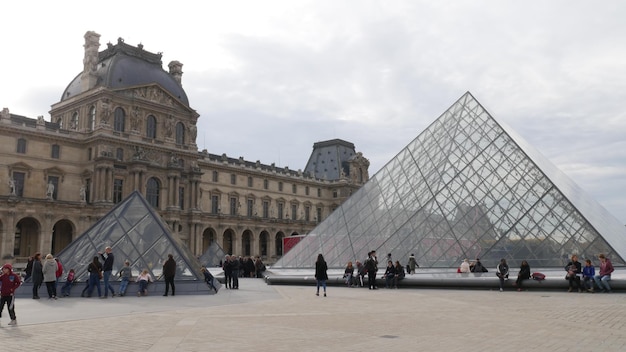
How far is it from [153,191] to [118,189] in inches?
137

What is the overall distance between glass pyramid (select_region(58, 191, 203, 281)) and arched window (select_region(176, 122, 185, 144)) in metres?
35.3

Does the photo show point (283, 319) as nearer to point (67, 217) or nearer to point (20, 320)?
point (20, 320)

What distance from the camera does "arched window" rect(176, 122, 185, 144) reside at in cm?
5050

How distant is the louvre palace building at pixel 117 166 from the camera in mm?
40500

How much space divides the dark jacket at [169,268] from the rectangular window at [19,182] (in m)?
32.6

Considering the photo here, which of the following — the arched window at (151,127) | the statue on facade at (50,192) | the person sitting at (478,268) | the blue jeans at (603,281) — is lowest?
the blue jeans at (603,281)

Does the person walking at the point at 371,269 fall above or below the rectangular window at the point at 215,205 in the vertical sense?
below

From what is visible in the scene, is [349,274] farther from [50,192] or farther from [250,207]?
[250,207]

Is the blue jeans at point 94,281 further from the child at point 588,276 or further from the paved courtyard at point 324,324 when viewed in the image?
the child at point 588,276

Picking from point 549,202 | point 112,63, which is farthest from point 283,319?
point 112,63

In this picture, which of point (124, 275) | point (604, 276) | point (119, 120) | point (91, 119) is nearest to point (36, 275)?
point (124, 275)

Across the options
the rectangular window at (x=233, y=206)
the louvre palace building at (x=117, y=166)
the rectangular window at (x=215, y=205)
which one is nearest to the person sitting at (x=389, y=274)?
the louvre palace building at (x=117, y=166)

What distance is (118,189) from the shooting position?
44688 mm

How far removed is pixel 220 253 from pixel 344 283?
837 inches
